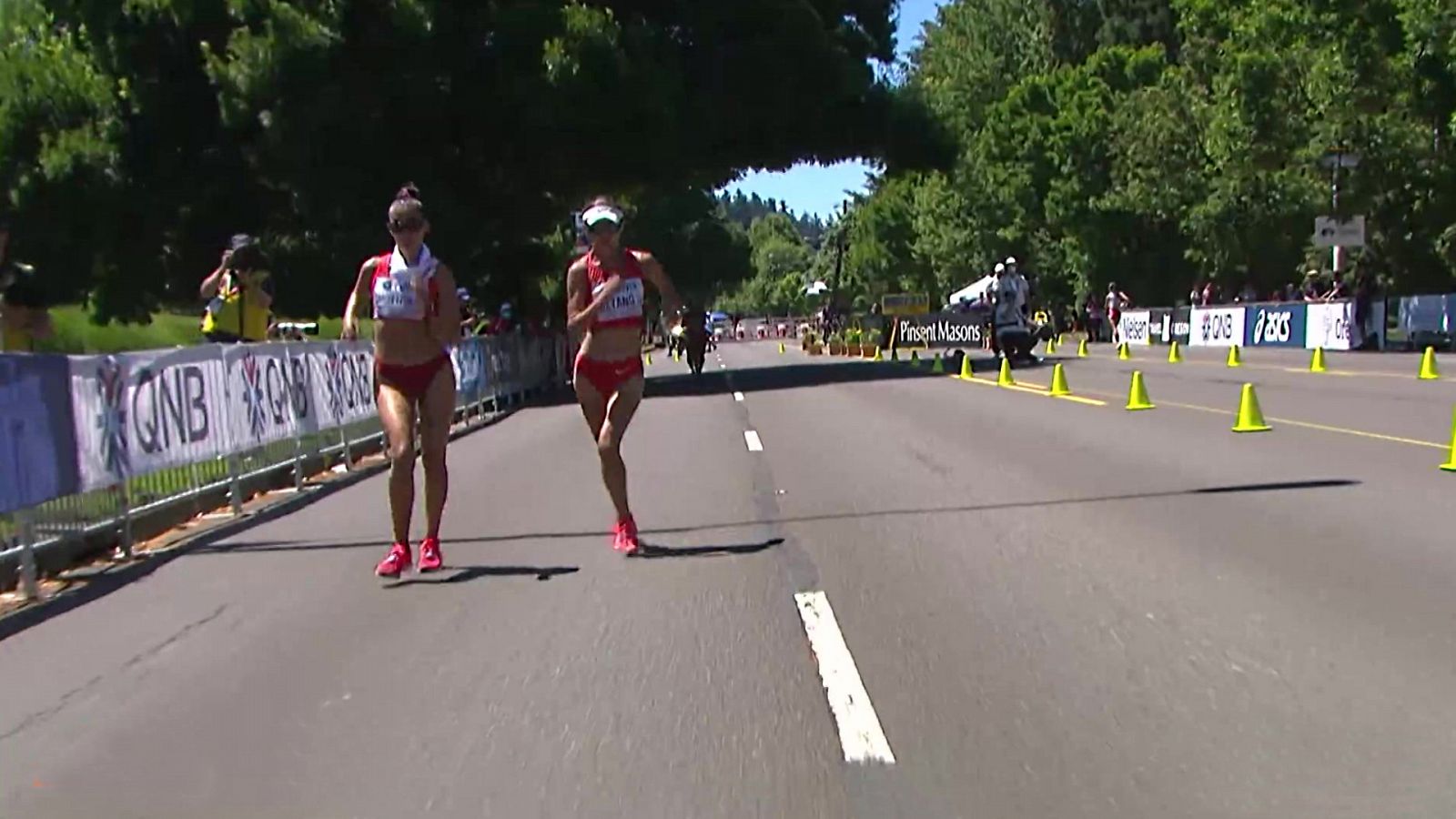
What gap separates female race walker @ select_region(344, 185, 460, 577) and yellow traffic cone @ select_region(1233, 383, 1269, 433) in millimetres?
9658

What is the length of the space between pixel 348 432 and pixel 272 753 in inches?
459

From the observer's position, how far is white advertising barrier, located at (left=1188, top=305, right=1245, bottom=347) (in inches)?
1818

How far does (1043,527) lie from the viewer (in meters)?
10.5

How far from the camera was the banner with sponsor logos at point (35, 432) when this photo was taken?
9.11 m

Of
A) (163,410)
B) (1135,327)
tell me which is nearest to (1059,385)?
Result: (163,410)

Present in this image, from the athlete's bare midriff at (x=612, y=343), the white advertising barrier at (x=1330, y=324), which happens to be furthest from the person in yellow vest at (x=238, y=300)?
the white advertising barrier at (x=1330, y=324)

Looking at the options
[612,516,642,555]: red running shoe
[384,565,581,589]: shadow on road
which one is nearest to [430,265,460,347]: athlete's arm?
[384,565,581,589]: shadow on road

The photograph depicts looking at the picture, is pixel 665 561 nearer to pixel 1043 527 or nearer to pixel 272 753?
pixel 1043 527

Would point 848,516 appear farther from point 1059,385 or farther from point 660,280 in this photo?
point 1059,385

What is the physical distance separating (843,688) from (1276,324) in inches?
1560

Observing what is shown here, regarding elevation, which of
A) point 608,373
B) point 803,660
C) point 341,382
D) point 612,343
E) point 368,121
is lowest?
point 803,660

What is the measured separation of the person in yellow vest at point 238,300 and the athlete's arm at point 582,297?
22.5 feet

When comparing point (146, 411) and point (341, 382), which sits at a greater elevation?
point (146, 411)

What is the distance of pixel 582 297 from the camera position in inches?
384
